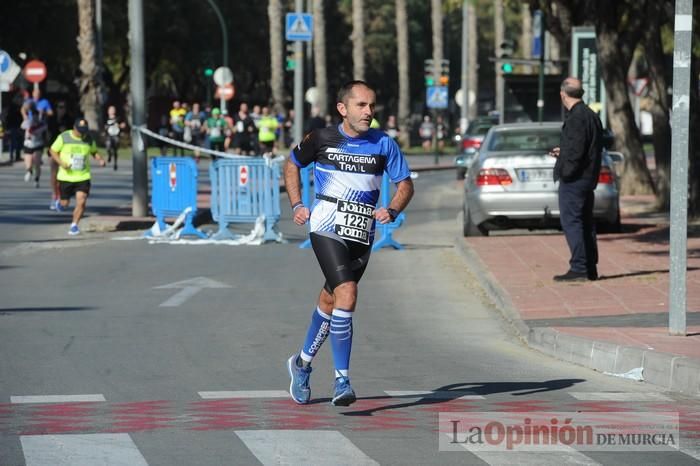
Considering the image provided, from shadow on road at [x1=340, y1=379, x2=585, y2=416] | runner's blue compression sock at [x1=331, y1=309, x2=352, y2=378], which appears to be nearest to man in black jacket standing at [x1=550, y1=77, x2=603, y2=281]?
shadow on road at [x1=340, y1=379, x2=585, y2=416]

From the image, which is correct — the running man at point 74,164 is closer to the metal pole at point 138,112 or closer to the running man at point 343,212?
the metal pole at point 138,112

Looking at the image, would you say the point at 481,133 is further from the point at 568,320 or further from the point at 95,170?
the point at 568,320

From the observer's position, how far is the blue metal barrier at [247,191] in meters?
20.5

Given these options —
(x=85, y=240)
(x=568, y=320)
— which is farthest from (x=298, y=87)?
(x=568, y=320)

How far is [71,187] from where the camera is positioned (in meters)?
22.0

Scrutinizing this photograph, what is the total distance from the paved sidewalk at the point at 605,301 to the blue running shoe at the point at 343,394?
2226 mm

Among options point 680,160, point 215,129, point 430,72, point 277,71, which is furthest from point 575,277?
point 277,71

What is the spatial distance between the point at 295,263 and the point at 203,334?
6075 mm

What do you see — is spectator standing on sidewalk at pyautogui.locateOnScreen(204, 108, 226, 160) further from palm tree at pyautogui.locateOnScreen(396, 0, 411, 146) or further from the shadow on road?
the shadow on road

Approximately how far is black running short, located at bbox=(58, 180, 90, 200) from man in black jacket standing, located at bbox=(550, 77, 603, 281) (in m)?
9.21

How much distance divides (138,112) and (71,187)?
106 inches

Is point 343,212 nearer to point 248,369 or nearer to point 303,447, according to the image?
point 303,447

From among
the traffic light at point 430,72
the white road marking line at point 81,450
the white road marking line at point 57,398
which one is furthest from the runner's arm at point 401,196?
the traffic light at point 430,72

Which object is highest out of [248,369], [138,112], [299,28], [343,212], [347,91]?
[299,28]
